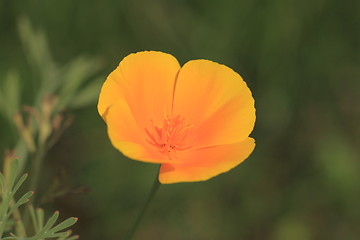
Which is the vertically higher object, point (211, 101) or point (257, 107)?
point (211, 101)

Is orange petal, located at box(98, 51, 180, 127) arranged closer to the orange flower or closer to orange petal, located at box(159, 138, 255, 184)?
the orange flower

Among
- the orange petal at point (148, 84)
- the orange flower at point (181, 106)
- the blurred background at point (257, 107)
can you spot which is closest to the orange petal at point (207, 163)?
the orange flower at point (181, 106)

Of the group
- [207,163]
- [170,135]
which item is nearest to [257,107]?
[170,135]

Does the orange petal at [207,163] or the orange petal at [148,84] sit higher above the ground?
the orange petal at [148,84]

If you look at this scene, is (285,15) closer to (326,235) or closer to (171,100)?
(326,235)

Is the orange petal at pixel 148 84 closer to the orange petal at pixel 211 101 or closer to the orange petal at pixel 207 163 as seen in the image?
the orange petal at pixel 211 101

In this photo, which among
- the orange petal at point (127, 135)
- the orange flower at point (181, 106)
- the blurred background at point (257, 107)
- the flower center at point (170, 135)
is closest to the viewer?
the orange petal at point (127, 135)

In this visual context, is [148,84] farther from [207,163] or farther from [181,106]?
[207,163]

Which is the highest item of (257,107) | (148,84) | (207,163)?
(148,84)
